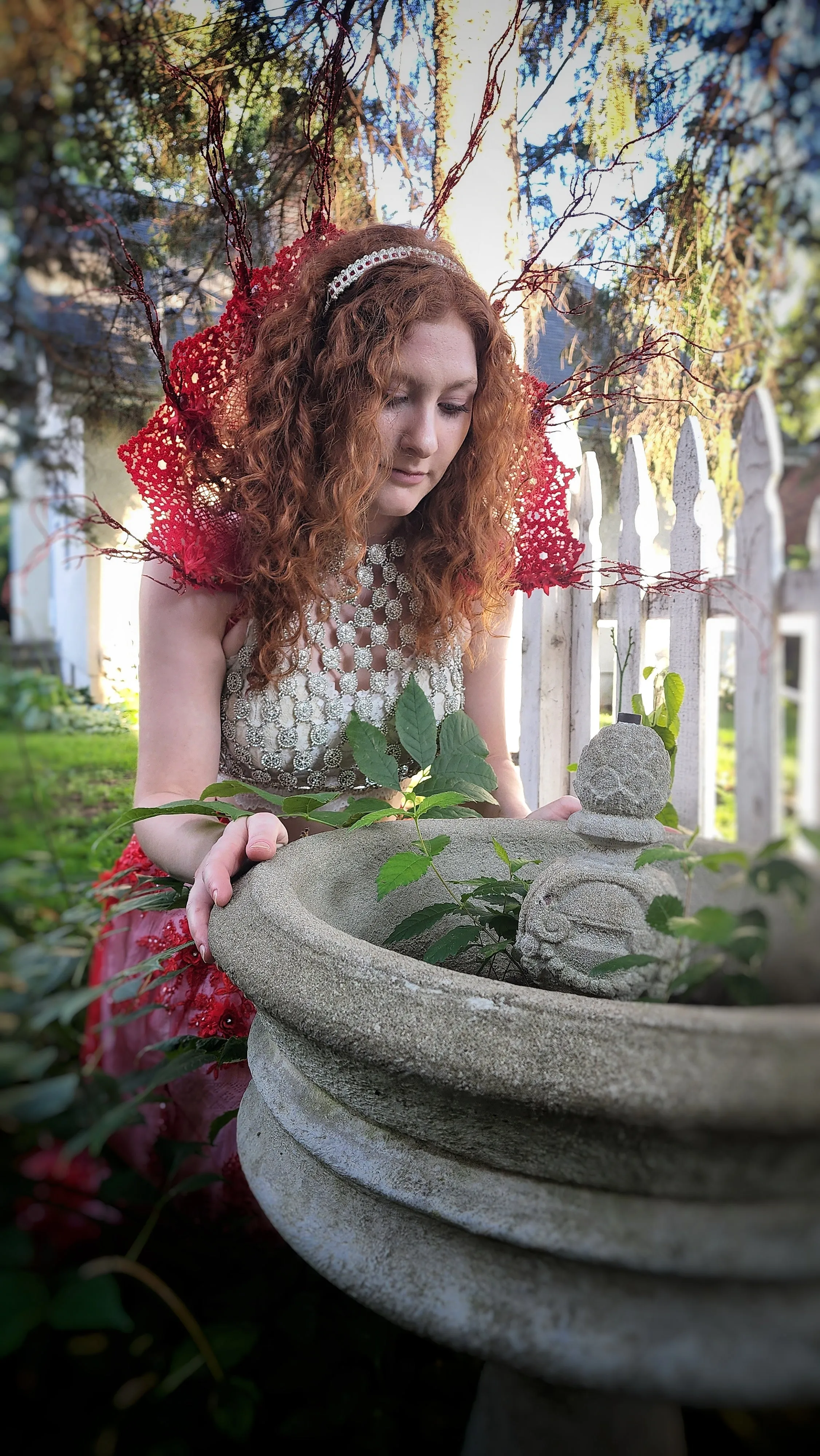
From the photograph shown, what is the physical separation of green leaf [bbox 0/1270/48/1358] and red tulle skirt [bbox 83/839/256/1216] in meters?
0.17

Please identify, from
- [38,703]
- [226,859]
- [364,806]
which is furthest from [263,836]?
[38,703]

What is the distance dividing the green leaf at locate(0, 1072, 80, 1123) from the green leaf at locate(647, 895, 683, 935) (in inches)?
15.3

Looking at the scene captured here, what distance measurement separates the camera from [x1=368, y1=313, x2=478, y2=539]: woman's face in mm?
1008

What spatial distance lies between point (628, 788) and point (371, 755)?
0.29 metres

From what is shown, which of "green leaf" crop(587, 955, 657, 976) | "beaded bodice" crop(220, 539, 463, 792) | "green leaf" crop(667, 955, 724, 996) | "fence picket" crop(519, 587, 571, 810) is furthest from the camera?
"beaded bodice" crop(220, 539, 463, 792)

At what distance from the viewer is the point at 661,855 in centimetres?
64

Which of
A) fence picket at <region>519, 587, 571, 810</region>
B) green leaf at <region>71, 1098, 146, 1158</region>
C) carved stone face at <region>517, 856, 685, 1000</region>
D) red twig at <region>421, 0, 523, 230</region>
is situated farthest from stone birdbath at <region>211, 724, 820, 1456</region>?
red twig at <region>421, 0, 523, 230</region>

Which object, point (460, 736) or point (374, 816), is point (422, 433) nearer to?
point (460, 736)

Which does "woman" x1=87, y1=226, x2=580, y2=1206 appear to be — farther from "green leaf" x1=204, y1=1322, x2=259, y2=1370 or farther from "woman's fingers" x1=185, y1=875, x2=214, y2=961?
"green leaf" x1=204, y1=1322, x2=259, y2=1370

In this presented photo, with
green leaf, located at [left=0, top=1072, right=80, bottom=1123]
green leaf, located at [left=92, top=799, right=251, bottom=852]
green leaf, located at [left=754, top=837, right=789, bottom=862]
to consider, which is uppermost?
green leaf, located at [left=754, top=837, right=789, bottom=862]

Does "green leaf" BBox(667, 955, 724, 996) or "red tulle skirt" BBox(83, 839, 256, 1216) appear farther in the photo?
"red tulle skirt" BBox(83, 839, 256, 1216)

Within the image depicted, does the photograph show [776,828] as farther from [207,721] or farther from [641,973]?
[207,721]

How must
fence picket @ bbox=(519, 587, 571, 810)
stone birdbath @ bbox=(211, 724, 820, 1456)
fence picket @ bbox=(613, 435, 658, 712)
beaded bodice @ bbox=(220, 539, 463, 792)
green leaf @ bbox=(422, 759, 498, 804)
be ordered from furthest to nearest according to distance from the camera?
beaded bodice @ bbox=(220, 539, 463, 792) < fence picket @ bbox=(519, 587, 571, 810) < green leaf @ bbox=(422, 759, 498, 804) < fence picket @ bbox=(613, 435, 658, 712) < stone birdbath @ bbox=(211, 724, 820, 1456)

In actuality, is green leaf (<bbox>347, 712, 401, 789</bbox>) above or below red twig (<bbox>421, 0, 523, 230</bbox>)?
below
